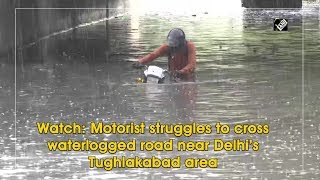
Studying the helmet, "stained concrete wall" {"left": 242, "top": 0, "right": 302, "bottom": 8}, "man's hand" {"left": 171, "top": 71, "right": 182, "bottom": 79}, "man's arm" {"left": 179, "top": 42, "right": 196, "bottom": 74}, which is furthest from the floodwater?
"stained concrete wall" {"left": 242, "top": 0, "right": 302, "bottom": 8}

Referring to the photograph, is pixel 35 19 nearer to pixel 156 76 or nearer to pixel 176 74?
pixel 156 76

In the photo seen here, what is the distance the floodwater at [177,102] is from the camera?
8961mm

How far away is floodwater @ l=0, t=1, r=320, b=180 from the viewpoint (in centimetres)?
896

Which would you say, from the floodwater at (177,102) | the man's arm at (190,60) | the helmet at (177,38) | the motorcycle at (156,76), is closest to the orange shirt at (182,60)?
the man's arm at (190,60)

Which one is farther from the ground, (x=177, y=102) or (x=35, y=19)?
(x=35, y=19)

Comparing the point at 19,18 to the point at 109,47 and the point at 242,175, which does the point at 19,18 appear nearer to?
the point at 109,47

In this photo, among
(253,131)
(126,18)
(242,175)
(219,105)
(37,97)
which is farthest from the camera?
(126,18)

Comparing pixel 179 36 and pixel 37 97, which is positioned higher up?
pixel 179 36

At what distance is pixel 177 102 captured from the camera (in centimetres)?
1391

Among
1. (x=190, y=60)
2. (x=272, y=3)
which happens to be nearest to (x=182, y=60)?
(x=190, y=60)

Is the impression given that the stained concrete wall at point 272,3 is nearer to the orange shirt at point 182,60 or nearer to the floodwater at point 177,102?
the floodwater at point 177,102

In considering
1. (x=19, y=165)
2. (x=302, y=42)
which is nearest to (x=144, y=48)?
(x=302, y=42)

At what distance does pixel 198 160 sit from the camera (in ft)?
29.5

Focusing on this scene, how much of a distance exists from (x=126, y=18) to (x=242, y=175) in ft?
106
